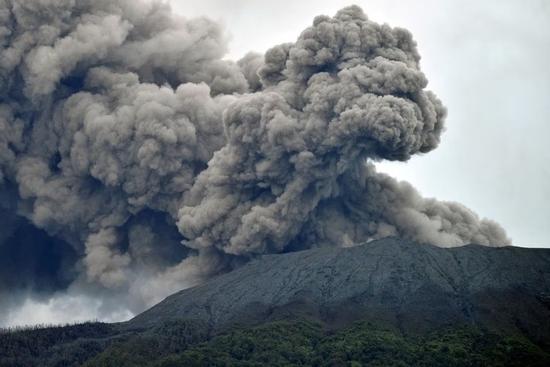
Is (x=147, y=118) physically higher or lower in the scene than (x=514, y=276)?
higher

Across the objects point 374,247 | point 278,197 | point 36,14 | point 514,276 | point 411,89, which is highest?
point 36,14

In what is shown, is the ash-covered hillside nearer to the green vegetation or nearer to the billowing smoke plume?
the green vegetation

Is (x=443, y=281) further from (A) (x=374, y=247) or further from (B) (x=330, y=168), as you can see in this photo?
(B) (x=330, y=168)

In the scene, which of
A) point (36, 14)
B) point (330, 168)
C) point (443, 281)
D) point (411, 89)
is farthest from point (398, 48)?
point (36, 14)

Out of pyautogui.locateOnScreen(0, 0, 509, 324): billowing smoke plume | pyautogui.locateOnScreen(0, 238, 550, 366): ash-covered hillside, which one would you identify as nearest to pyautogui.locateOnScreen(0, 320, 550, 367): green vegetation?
pyautogui.locateOnScreen(0, 238, 550, 366): ash-covered hillside

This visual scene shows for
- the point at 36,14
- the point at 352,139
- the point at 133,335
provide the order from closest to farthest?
the point at 133,335 < the point at 352,139 < the point at 36,14

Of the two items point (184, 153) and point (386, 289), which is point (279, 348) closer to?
point (386, 289)
